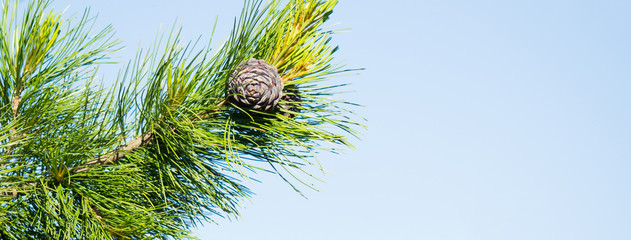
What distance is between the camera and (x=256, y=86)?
1.22m

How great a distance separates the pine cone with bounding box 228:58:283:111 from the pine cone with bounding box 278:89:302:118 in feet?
0.22

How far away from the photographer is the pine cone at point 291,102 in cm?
134

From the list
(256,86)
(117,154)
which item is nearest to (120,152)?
(117,154)

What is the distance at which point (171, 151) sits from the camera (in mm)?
1340

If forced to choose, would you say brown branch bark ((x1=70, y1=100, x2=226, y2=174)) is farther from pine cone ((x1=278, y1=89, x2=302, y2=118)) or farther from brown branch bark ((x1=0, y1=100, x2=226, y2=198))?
pine cone ((x1=278, y1=89, x2=302, y2=118))

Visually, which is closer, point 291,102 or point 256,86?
point 256,86

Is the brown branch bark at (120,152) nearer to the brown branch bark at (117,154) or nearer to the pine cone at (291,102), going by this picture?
the brown branch bark at (117,154)

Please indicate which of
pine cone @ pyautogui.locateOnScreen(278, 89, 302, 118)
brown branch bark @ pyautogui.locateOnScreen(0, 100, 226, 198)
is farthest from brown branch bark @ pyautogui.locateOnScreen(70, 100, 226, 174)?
pine cone @ pyautogui.locateOnScreen(278, 89, 302, 118)

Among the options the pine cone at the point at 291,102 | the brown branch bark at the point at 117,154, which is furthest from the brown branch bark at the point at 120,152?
the pine cone at the point at 291,102

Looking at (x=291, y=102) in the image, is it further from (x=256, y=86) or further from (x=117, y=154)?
(x=117, y=154)


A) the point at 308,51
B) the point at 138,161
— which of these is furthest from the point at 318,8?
the point at 138,161

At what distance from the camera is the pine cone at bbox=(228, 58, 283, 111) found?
48.2 inches

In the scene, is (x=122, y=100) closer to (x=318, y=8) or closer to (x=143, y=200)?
(x=143, y=200)

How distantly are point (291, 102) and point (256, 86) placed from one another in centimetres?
13
